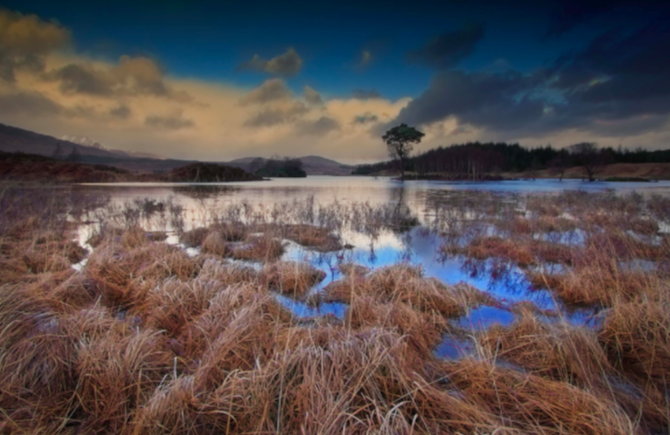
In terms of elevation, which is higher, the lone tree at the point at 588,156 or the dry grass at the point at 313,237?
the lone tree at the point at 588,156

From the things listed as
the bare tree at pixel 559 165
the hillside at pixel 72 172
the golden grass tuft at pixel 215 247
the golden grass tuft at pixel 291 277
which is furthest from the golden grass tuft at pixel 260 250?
the bare tree at pixel 559 165

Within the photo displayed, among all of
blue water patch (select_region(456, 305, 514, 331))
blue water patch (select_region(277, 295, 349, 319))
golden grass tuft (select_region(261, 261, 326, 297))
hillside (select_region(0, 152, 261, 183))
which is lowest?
blue water patch (select_region(456, 305, 514, 331))

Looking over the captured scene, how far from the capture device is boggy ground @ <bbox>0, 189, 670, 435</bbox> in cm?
234

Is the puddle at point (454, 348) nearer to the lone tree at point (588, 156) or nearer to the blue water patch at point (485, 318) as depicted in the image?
the blue water patch at point (485, 318)

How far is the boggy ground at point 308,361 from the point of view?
2.34 meters

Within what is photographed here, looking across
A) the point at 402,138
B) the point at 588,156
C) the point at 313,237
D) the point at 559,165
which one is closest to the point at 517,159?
the point at 559,165

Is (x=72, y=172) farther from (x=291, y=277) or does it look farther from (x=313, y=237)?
(x=291, y=277)

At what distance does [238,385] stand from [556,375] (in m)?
3.27

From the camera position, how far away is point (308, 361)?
8.86ft

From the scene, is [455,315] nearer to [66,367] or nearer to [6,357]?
[66,367]

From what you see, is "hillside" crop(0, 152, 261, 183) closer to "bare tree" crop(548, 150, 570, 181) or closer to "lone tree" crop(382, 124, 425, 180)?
"lone tree" crop(382, 124, 425, 180)

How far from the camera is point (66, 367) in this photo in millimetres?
2852

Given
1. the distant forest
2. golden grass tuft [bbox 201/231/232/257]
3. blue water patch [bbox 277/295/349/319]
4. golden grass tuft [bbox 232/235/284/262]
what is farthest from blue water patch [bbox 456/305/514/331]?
the distant forest

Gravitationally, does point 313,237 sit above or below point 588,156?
below
